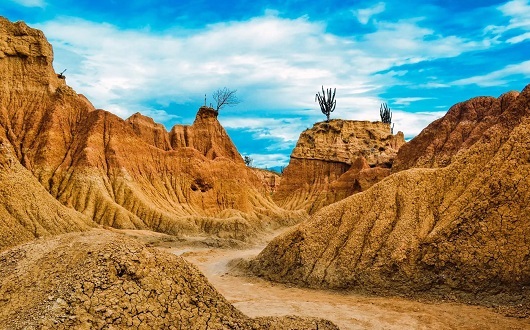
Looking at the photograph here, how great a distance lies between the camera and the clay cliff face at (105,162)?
3844 cm

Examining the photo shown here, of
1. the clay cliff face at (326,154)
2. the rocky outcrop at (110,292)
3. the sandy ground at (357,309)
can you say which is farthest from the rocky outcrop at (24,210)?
the clay cliff face at (326,154)

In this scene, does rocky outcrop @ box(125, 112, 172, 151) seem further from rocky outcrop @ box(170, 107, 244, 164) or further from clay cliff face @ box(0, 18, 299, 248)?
rocky outcrop @ box(170, 107, 244, 164)

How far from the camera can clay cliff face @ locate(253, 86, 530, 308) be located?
14.1 m

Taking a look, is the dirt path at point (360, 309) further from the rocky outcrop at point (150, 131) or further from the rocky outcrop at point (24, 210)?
the rocky outcrop at point (150, 131)

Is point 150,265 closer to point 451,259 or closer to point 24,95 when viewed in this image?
point 451,259

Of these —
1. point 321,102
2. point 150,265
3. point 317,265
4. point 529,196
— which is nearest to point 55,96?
point 317,265

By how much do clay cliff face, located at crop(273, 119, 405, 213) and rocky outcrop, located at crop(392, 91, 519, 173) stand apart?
2004cm

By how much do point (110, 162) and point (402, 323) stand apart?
119 ft

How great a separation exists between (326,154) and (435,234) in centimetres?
5486

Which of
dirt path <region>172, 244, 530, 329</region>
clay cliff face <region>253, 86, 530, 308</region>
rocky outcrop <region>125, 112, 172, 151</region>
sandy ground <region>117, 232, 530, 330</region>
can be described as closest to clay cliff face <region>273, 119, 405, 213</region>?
rocky outcrop <region>125, 112, 172, 151</region>

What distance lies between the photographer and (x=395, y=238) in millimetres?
17000

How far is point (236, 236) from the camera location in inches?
1597

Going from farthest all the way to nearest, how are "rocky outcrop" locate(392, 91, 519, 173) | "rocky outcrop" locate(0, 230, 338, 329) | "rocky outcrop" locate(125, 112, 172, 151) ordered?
"rocky outcrop" locate(125, 112, 172, 151) < "rocky outcrop" locate(392, 91, 519, 173) < "rocky outcrop" locate(0, 230, 338, 329)

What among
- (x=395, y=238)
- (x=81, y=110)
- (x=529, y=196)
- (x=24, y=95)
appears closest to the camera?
(x=529, y=196)
